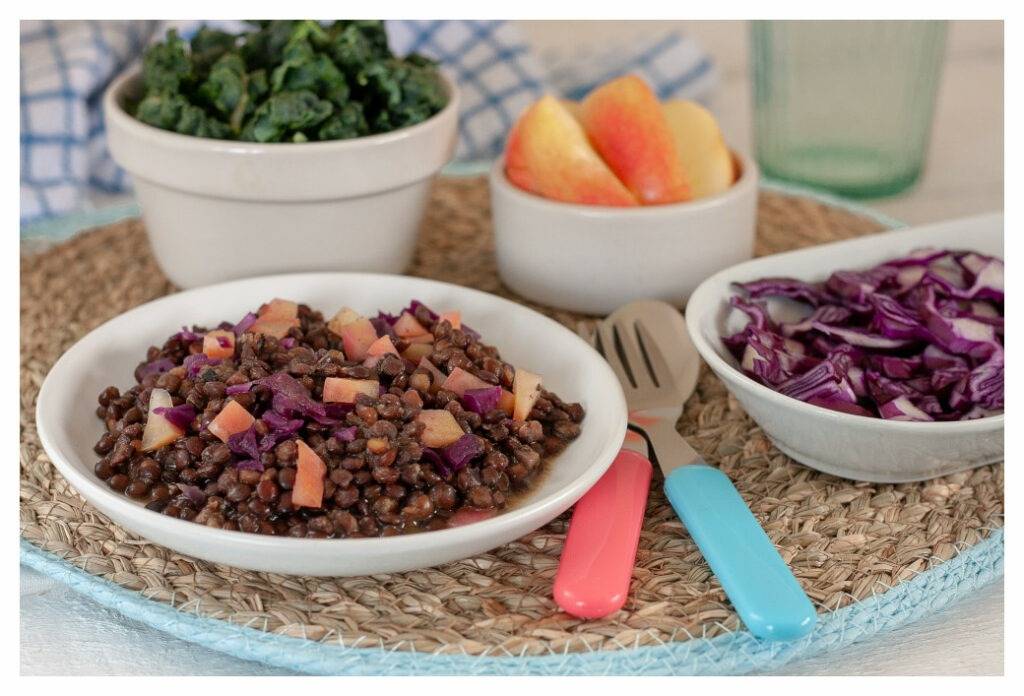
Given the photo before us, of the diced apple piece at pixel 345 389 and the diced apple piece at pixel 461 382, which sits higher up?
the diced apple piece at pixel 345 389

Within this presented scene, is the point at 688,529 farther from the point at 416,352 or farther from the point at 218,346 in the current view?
the point at 218,346

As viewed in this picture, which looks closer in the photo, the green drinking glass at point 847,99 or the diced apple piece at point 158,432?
the diced apple piece at point 158,432

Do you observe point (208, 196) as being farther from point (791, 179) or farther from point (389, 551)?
point (791, 179)

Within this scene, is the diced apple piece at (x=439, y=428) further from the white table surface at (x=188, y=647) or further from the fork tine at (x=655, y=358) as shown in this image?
the fork tine at (x=655, y=358)

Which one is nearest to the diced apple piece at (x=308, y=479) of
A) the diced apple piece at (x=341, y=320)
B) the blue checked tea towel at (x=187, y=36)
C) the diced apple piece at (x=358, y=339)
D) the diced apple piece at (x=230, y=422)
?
the diced apple piece at (x=230, y=422)

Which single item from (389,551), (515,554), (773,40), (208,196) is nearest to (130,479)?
(389,551)

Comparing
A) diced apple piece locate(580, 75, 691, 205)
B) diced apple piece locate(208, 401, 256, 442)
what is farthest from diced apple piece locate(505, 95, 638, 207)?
diced apple piece locate(208, 401, 256, 442)

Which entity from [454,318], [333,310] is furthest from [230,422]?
[333,310]
